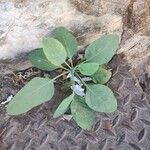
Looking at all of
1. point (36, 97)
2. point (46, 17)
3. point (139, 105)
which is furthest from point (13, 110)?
point (139, 105)

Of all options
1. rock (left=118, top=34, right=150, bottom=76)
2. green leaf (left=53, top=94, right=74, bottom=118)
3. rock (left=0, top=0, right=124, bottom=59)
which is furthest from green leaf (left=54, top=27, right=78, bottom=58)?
rock (left=118, top=34, right=150, bottom=76)

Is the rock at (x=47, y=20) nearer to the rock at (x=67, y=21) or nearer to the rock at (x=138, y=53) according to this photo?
the rock at (x=67, y=21)

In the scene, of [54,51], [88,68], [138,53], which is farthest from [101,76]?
[138,53]

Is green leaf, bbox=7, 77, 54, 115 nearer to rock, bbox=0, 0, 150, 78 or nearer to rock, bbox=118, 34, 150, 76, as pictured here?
rock, bbox=0, 0, 150, 78

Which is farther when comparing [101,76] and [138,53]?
[138,53]

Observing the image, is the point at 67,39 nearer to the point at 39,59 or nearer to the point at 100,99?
the point at 39,59

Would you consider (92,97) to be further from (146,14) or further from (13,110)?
(146,14)

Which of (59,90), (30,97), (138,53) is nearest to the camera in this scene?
(30,97)

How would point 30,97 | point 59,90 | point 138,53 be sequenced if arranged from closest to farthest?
1. point 30,97
2. point 59,90
3. point 138,53
